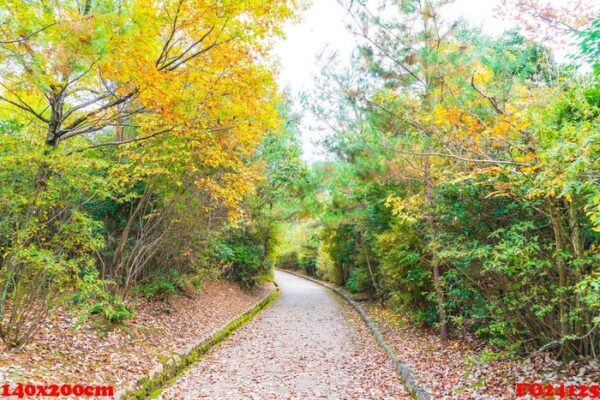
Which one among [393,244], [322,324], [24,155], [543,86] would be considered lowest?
[322,324]

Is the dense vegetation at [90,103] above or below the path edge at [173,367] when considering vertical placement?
above

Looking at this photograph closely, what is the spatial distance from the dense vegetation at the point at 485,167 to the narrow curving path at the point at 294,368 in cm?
171

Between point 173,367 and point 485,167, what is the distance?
5.70 m

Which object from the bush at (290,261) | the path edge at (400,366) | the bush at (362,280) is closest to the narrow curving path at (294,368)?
the path edge at (400,366)

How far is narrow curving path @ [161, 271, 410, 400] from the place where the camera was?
5.70 meters

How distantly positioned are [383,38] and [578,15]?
13.5ft

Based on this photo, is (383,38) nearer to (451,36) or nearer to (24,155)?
(451,36)

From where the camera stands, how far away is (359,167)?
9250mm

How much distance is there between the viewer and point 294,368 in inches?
278

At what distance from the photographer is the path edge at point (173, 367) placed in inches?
206

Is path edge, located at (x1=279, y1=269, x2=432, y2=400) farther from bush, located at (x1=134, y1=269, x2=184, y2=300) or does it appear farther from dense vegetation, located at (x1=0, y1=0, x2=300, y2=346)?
bush, located at (x1=134, y1=269, x2=184, y2=300)

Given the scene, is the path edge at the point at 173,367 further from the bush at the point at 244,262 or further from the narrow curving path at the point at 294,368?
the bush at the point at 244,262

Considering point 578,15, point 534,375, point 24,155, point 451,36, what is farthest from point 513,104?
point 24,155

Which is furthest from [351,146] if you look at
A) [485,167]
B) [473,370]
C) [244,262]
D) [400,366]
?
[244,262]
